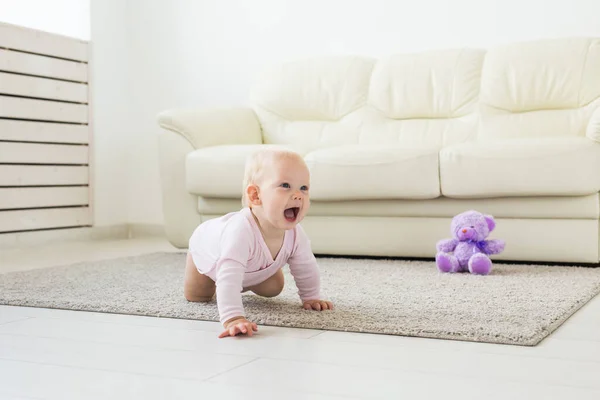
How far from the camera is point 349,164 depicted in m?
2.94

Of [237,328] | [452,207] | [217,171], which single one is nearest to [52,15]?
[217,171]

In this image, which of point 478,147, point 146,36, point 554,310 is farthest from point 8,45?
point 554,310

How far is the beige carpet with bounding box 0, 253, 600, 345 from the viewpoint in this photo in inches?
63.7

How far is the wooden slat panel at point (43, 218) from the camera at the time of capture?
373 centimetres

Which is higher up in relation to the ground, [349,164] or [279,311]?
[349,164]

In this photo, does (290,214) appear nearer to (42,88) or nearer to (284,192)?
(284,192)

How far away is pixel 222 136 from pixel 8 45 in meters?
1.17

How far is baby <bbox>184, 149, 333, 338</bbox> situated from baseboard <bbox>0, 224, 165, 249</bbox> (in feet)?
6.92

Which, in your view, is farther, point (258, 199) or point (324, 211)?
point (324, 211)

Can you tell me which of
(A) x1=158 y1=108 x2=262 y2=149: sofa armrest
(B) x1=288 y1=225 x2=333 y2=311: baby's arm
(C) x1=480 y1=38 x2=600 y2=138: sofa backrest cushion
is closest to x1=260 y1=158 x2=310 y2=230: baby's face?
(B) x1=288 y1=225 x2=333 y2=311: baby's arm

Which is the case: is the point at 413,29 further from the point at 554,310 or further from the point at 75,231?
the point at 554,310

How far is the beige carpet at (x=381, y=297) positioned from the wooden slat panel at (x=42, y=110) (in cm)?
126

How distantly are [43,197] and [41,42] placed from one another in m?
0.78

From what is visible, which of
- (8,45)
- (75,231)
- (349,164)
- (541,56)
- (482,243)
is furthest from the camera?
(75,231)
